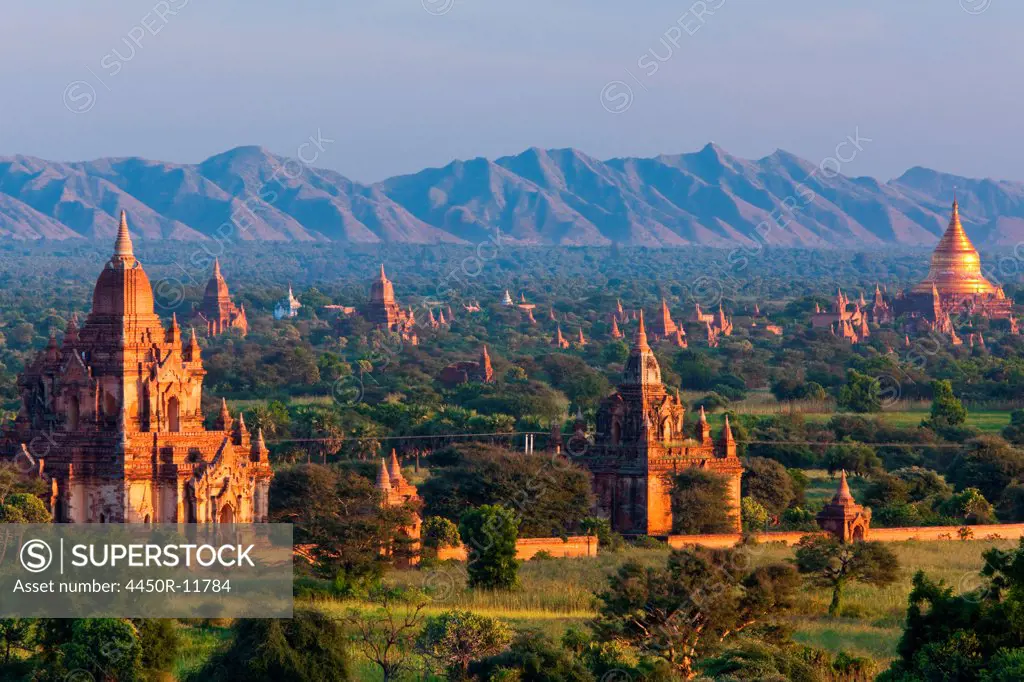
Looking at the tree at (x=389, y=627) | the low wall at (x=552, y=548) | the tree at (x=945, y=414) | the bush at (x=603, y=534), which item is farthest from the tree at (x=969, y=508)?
the tree at (x=945, y=414)

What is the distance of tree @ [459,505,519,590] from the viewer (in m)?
43.0

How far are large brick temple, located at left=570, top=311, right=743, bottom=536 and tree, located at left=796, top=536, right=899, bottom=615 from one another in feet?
26.1

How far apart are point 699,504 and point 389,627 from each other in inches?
567

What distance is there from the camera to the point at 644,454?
5147cm

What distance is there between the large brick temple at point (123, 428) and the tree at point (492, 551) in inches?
199

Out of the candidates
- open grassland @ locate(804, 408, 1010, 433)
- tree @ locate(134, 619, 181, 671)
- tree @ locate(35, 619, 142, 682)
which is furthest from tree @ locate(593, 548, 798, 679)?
open grassland @ locate(804, 408, 1010, 433)

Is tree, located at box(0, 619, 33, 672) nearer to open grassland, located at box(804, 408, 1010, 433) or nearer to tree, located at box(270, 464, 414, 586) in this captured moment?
tree, located at box(270, 464, 414, 586)

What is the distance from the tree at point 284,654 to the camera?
32719 millimetres

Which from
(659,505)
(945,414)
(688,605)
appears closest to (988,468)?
(659,505)

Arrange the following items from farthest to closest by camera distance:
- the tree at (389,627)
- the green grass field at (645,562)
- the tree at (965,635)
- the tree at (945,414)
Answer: the tree at (945,414) → the green grass field at (645,562) → the tree at (389,627) → the tree at (965,635)

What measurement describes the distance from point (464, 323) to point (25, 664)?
13160 cm

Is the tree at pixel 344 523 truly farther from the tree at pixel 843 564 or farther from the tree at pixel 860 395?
the tree at pixel 860 395

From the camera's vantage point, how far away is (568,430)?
229 feet

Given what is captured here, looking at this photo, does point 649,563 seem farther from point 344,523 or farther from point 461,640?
point 461,640
